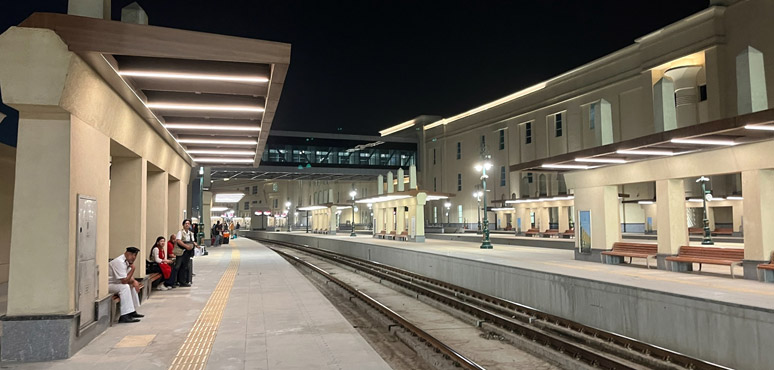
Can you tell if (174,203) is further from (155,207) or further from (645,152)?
(645,152)

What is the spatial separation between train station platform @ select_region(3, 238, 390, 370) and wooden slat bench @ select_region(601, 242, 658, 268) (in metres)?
9.85

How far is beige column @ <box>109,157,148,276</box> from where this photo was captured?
450 inches

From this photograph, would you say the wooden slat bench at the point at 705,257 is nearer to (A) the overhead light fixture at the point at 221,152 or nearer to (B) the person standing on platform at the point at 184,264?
(A) the overhead light fixture at the point at 221,152

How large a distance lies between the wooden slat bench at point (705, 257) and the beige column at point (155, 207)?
14.2 meters

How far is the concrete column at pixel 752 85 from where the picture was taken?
1234 cm

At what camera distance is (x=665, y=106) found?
50.5ft

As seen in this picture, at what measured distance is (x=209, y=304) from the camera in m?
11.6

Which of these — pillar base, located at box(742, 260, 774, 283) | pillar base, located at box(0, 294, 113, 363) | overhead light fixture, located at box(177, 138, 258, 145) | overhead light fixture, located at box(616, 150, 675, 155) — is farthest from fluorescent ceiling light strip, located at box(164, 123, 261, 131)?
pillar base, located at box(742, 260, 774, 283)

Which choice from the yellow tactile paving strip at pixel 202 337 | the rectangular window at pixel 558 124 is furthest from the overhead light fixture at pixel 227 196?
the yellow tactile paving strip at pixel 202 337

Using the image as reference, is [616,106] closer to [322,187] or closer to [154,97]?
[154,97]

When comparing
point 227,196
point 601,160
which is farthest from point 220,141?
point 227,196

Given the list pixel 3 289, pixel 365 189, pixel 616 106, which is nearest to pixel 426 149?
pixel 365 189

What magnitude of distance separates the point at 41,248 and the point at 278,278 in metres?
10.6

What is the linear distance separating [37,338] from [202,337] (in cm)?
224
